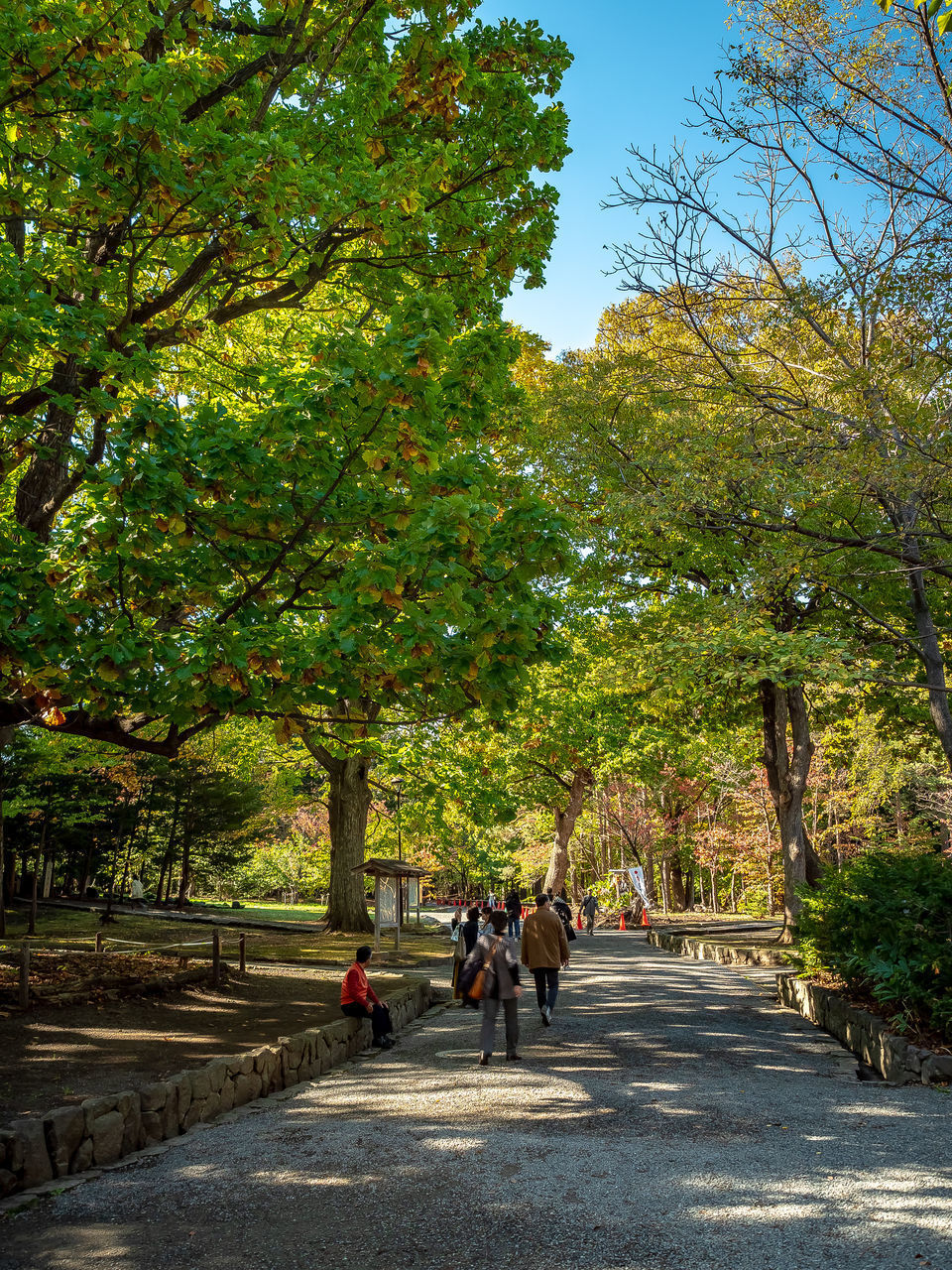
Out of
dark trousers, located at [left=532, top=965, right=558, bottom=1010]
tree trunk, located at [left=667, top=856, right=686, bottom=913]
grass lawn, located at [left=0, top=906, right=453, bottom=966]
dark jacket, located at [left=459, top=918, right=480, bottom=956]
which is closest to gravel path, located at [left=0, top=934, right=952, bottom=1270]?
dark trousers, located at [left=532, top=965, right=558, bottom=1010]

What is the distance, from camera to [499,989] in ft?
30.7

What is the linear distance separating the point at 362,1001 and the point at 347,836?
12376 mm

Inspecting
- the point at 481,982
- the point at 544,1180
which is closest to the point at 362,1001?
the point at 481,982

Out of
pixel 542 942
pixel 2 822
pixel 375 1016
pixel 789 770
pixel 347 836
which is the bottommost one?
pixel 375 1016

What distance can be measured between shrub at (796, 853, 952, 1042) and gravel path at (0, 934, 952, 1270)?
1.02m

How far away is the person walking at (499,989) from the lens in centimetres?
920

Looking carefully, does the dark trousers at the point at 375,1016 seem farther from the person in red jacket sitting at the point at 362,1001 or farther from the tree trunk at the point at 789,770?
the tree trunk at the point at 789,770

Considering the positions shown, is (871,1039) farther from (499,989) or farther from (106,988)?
(106,988)

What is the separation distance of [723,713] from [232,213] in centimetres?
1905

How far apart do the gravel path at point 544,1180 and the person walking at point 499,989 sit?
1.01ft

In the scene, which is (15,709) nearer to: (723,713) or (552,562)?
(552,562)

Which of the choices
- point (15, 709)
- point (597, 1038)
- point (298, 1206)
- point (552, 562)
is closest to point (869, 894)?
point (597, 1038)

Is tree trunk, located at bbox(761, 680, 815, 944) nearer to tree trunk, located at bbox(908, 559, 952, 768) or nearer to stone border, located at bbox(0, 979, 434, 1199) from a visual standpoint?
tree trunk, located at bbox(908, 559, 952, 768)

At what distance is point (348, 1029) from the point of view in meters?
10.2
